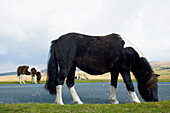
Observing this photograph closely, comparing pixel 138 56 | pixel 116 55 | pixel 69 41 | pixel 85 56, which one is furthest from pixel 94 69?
pixel 138 56

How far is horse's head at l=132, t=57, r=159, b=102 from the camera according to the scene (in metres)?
5.77

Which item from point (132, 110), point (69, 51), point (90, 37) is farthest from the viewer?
point (90, 37)

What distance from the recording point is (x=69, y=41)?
554 centimetres

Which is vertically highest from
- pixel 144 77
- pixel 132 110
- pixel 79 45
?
pixel 79 45

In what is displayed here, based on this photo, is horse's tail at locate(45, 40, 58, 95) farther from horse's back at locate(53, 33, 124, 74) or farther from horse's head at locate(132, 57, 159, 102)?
horse's head at locate(132, 57, 159, 102)

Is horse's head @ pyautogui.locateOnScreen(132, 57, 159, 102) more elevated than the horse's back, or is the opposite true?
the horse's back

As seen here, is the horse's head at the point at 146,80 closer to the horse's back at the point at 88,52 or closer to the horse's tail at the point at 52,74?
the horse's back at the point at 88,52

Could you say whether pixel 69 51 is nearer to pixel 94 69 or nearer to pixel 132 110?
pixel 94 69

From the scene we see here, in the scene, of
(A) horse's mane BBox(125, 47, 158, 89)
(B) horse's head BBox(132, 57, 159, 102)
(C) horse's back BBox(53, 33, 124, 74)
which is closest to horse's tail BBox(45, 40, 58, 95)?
(C) horse's back BBox(53, 33, 124, 74)

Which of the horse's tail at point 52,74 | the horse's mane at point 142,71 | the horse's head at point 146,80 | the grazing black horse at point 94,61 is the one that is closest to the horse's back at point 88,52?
the grazing black horse at point 94,61

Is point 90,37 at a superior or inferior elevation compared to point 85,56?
superior

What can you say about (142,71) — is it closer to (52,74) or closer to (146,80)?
(146,80)

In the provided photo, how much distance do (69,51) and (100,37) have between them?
4.06ft

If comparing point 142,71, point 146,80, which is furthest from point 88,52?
point 146,80
